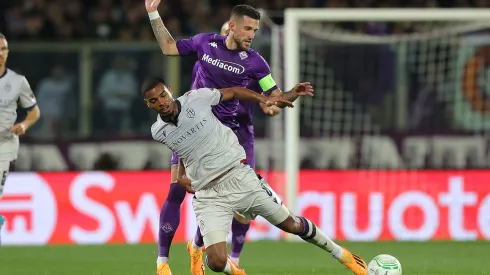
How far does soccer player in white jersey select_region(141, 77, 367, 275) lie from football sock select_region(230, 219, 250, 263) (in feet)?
5.04

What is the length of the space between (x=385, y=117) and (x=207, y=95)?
633cm

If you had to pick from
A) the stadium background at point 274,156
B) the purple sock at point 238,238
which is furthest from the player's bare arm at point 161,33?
the stadium background at point 274,156

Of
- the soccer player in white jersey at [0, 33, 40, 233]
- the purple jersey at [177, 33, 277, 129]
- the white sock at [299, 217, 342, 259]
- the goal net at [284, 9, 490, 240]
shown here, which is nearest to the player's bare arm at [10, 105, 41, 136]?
the soccer player in white jersey at [0, 33, 40, 233]

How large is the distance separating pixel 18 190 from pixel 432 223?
5001 millimetres

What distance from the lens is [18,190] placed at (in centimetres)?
1359

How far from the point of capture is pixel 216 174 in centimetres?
814

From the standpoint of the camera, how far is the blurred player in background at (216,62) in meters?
8.62

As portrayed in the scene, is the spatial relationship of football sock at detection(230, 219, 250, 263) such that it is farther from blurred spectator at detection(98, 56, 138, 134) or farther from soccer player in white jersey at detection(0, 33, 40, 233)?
blurred spectator at detection(98, 56, 138, 134)

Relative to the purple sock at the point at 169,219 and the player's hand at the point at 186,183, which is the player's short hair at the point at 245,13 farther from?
the purple sock at the point at 169,219

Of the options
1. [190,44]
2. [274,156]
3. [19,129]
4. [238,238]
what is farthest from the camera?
[274,156]

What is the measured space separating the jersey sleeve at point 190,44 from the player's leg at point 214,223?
1.23 m

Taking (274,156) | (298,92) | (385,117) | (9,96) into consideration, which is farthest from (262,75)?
(385,117)

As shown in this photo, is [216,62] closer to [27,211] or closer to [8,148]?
[8,148]

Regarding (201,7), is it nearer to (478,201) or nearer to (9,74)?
(478,201)
